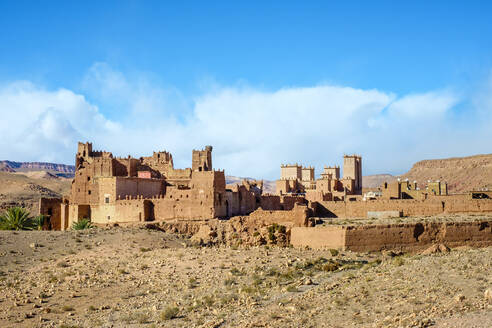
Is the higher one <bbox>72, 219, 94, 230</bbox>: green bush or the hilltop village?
the hilltop village

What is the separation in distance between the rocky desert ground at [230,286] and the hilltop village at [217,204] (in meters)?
2.67

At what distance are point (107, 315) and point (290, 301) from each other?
5992 mm

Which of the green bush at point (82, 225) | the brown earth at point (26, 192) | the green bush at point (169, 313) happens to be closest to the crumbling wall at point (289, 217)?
the green bush at point (169, 313)

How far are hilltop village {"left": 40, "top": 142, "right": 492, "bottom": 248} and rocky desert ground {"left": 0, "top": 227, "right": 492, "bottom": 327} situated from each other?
267 cm

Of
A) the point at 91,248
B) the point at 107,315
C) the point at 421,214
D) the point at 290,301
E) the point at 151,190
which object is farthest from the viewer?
the point at 151,190

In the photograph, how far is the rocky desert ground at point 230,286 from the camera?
15.7 m

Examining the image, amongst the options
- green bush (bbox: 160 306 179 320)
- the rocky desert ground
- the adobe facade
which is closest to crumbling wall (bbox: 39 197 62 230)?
the adobe facade

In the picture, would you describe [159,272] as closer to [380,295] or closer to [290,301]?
[290,301]

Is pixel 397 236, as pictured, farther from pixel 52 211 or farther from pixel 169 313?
pixel 52 211

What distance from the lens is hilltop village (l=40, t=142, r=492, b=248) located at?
1185 inches

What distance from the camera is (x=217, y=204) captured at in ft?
131

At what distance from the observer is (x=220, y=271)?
23.5 metres

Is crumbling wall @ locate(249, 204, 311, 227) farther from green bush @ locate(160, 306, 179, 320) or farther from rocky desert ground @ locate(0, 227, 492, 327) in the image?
green bush @ locate(160, 306, 179, 320)

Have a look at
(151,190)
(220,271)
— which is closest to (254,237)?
(220,271)
